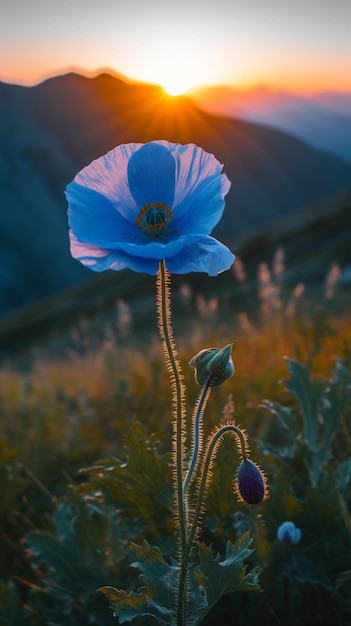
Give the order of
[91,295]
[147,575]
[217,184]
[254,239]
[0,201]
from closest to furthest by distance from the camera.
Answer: [217,184]
[147,575]
[254,239]
[91,295]
[0,201]

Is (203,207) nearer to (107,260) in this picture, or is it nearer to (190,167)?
(190,167)

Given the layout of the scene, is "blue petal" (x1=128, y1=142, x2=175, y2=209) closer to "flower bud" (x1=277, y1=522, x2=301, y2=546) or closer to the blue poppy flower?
the blue poppy flower

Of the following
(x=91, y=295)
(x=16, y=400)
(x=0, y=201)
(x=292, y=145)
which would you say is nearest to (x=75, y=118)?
(x=0, y=201)

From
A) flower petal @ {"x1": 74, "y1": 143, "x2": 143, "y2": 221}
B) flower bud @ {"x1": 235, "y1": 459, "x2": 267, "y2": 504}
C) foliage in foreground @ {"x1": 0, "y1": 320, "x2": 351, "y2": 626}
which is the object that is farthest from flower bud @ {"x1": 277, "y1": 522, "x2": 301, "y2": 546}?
flower petal @ {"x1": 74, "y1": 143, "x2": 143, "y2": 221}

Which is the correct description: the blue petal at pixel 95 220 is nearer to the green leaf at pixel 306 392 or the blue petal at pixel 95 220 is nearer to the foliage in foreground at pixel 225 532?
the foliage in foreground at pixel 225 532

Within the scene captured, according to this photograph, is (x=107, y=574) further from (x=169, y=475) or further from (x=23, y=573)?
(x=23, y=573)

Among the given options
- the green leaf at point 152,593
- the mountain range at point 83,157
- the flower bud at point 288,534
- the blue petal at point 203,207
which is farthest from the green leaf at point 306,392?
the mountain range at point 83,157
